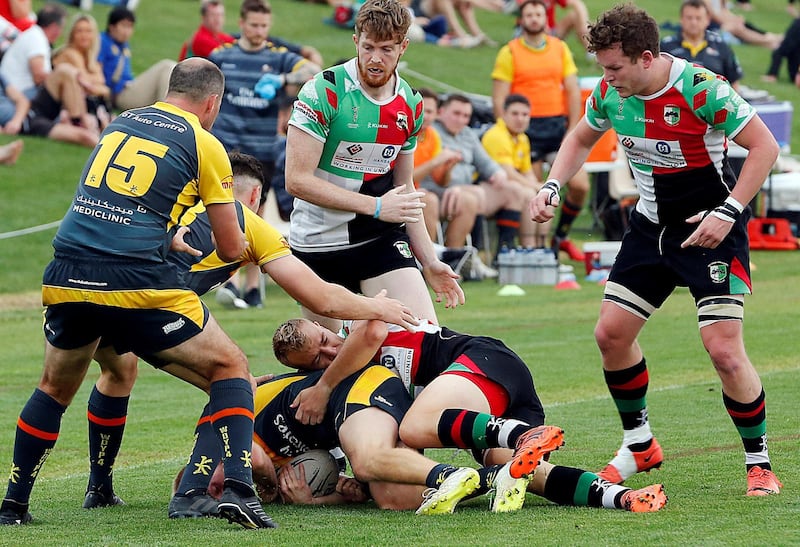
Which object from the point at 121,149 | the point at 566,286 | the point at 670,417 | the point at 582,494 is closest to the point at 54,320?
the point at 121,149

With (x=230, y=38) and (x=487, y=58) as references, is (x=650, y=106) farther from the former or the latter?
(x=487, y=58)

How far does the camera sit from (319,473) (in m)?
5.94

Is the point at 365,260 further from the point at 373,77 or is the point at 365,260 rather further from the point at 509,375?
the point at 509,375

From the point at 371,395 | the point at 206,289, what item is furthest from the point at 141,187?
the point at 371,395

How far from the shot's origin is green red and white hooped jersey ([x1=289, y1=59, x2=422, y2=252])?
6.40 m

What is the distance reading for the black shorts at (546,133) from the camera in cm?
1512

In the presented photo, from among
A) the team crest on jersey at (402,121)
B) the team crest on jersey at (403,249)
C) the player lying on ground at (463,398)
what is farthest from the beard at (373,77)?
the player lying on ground at (463,398)

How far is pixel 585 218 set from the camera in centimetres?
1855

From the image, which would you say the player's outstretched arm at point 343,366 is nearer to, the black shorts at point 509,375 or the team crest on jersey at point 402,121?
the black shorts at point 509,375

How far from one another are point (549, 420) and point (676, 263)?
2.09 m

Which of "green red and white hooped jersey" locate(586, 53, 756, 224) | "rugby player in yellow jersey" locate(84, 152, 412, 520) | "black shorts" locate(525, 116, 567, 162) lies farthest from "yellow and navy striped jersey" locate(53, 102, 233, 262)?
"black shorts" locate(525, 116, 567, 162)

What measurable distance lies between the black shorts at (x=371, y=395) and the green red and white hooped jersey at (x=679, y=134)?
55.4 inches

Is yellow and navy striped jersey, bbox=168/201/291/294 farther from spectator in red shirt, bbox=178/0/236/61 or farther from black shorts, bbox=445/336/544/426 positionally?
spectator in red shirt, bbox=178/0/236/61

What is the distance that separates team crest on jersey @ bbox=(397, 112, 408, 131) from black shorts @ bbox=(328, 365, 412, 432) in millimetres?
1332
